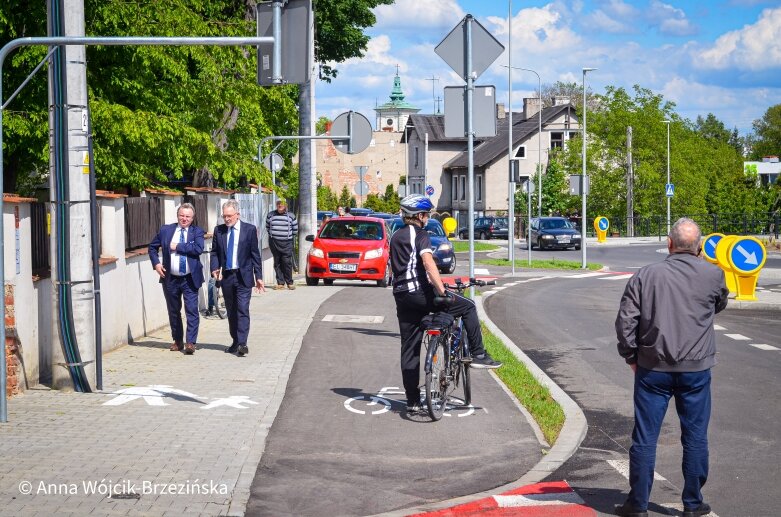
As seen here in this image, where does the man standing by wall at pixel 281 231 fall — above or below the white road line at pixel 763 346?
above

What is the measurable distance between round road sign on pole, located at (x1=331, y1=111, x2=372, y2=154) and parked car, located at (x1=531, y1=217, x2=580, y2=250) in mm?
31509

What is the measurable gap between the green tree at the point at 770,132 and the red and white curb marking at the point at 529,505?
130 metres

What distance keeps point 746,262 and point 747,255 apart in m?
0.14

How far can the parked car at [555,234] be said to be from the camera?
188 feet

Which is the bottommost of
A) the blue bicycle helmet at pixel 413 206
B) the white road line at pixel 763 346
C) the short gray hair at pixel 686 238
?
the white road line at pixel 763 346

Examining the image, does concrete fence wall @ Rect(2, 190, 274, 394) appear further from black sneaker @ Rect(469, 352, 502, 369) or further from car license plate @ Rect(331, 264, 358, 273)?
car license plate @ Rect(331, 264, 358, 273)

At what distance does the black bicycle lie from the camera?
9680 millimetres

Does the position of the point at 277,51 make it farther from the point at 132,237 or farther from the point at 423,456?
the point at 132,237

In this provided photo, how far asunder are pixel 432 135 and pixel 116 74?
89598 millimetres

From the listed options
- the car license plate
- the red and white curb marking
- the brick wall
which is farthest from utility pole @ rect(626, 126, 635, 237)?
the red and white curb marking

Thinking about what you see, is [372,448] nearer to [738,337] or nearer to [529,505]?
[529,505]

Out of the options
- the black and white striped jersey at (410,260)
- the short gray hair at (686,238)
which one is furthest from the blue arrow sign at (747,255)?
the short gray hair at (686,238)

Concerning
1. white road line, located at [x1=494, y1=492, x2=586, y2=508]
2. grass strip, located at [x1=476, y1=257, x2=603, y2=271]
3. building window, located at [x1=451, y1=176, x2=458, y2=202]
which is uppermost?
building window, located at [x1=451, y1=176, x2=458, y2=202]

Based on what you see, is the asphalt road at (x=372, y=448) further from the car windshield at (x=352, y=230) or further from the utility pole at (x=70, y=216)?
the car windshield at (x=352, y=230)
